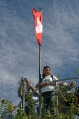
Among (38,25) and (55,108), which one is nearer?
(55,108)

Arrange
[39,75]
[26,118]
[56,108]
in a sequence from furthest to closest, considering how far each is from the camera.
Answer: [39,75]
[56,108]
[26,118]

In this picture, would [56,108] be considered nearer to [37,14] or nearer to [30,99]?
[30,99]

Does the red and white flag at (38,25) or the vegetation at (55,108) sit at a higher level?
the red and white flag at (38,25)

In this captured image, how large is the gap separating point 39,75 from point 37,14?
2997 millimetres

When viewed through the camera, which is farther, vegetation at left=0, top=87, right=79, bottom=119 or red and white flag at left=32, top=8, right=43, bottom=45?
red and white flag at left=32, top=8, right=43, bottom=45

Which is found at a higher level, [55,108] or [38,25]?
[38,25]

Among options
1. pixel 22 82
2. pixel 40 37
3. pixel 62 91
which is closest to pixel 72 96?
pixel 62 91

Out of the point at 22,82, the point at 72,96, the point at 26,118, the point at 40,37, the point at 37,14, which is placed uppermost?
the point at 37,14

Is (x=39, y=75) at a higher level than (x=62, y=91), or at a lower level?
higher

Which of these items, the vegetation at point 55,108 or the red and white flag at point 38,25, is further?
the red and white flag at point 38,25

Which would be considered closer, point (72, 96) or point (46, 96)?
point (72, 96)

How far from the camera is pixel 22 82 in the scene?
345 inches

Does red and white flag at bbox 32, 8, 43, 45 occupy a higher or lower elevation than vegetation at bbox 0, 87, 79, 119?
higher

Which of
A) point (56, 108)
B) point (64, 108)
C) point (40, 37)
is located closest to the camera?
point (56, 108)
